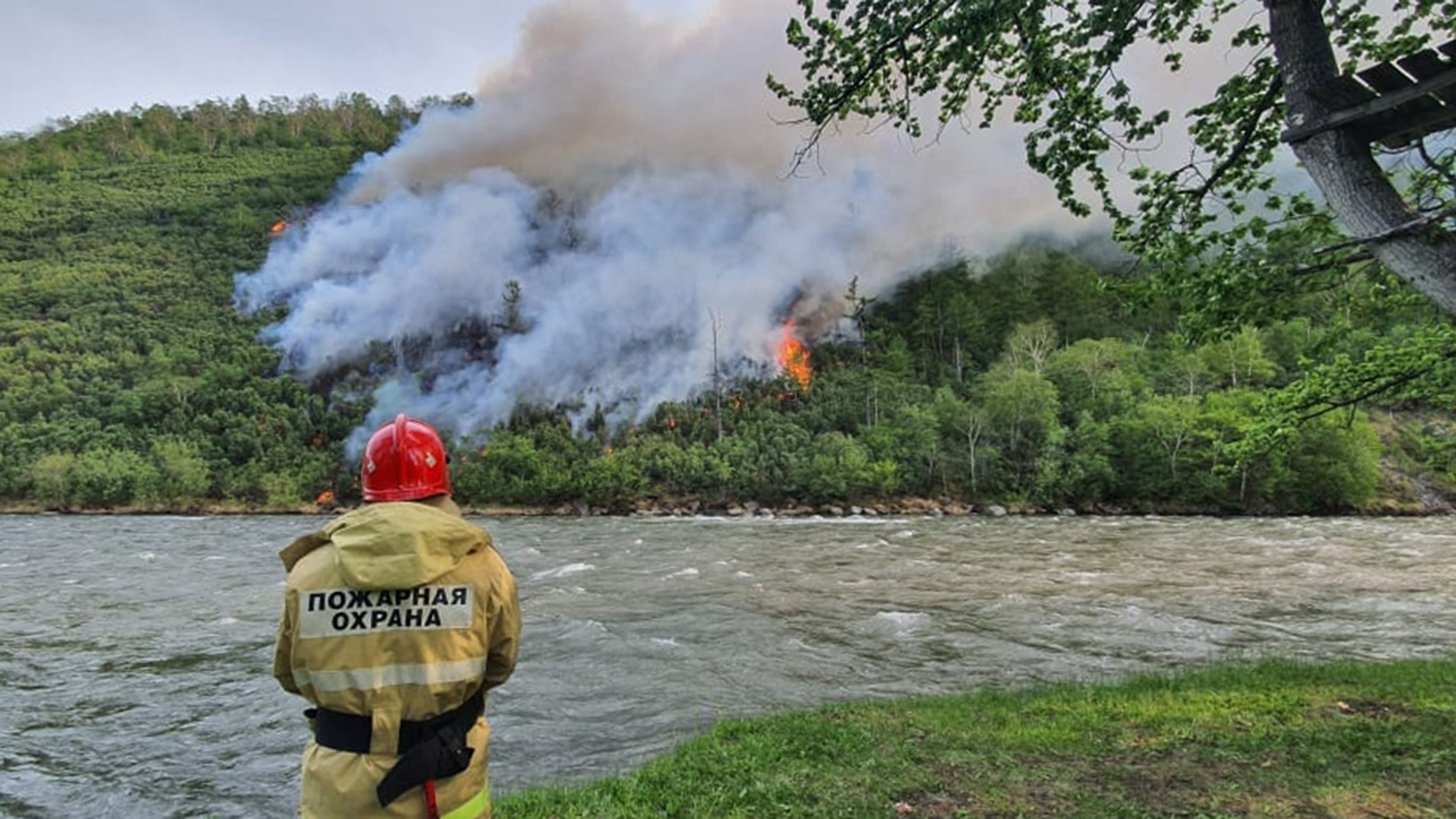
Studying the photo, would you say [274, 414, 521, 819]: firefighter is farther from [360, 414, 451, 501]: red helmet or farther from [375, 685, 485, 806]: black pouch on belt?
[360, 414, 451, 501]: red helmet

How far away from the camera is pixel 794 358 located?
467 feet

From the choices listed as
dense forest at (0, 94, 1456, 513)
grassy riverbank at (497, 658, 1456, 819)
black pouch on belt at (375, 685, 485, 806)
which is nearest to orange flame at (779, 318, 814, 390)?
dense forest at (0, 94, 1456, 513)

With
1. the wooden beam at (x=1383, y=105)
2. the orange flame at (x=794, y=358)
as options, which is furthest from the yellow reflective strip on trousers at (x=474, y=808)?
the orange flame at (x=794, y=358)

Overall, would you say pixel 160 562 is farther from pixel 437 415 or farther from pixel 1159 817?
pixel 437 415

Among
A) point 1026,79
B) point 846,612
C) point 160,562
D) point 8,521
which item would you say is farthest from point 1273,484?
point 8,521

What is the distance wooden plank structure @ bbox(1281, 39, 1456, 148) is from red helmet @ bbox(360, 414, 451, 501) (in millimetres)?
5956

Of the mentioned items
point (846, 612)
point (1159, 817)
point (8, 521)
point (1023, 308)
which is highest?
point (1023, 308)

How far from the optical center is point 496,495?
3477 inches

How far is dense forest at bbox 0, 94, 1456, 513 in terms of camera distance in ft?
244

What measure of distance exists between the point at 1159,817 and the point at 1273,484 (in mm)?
75798

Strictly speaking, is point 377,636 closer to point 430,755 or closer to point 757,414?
point 430,755

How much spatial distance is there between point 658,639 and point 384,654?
14.0 m

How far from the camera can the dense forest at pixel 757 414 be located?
74.4 m

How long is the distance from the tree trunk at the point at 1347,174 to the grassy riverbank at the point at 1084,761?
4.02 m
